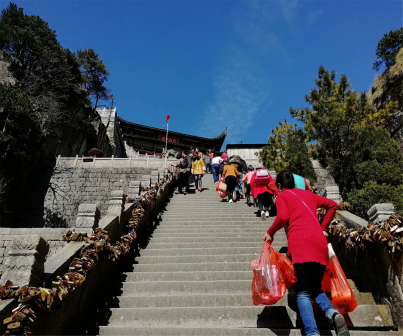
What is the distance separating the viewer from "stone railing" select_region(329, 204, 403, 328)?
3314mm

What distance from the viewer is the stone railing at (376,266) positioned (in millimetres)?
3314

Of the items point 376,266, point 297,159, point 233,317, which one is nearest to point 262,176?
point 376,266

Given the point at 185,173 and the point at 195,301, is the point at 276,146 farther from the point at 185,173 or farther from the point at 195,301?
the point at 195,301

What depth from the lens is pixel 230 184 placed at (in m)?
9.51

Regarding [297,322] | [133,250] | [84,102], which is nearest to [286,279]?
[297,322]

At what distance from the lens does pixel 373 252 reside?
3844 mm

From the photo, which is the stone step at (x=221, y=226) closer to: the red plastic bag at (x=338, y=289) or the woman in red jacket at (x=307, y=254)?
the red plastic bag at (x=338, y=289)

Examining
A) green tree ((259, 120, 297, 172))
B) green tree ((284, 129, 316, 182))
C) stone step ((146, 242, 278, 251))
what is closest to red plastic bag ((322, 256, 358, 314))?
stone step ((146, 242, 278, 251))

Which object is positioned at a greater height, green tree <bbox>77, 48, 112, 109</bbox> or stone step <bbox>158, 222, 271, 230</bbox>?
green tree <bbox>77, 48, 112, 109</bbox>

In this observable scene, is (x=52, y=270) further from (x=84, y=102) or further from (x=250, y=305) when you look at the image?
(x=84, y=102)

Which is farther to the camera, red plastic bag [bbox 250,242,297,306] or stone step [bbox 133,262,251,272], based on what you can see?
stone step [bbox 133,262,251,272]

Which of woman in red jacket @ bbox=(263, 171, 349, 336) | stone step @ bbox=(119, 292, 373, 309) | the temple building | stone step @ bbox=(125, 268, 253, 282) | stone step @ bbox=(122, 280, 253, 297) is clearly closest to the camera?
woman in red jacket @ bbox=(263, 171, 349, 336)

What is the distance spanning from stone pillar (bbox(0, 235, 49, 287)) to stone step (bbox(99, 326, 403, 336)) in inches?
40.6

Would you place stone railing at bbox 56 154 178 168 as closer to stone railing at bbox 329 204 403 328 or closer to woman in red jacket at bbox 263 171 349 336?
stone railing at bbox 329 204 403 328
